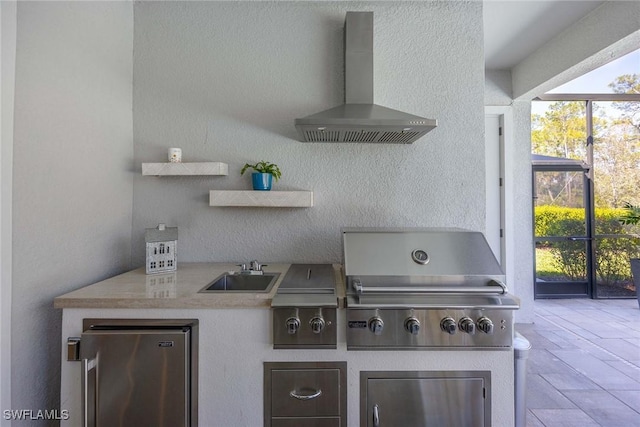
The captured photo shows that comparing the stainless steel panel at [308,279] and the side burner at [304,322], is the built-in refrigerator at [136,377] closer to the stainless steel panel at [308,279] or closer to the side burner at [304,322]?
the side burner at [304,322]

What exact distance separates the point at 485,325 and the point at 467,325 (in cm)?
8

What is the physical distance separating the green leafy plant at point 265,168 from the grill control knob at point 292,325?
106 centimetres

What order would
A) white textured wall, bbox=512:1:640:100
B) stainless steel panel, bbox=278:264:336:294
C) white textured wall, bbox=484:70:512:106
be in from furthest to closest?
white textured wall, bbox=484:70:512:106
white textured wall, bbox=512:1:640:100
stainless steel panel, bbox=278:264:336:294

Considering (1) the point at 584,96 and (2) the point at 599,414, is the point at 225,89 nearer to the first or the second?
(2) the point at 599,414

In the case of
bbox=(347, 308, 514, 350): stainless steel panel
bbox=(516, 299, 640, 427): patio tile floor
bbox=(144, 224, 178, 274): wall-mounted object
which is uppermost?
bbox=(144, 224, 178, 274): wall-mounted object

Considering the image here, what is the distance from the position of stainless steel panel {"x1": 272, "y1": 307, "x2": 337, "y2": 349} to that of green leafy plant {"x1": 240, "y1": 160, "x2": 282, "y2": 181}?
102cm

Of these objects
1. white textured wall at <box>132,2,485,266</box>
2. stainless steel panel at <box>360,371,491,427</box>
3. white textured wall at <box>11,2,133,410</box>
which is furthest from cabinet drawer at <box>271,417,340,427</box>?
white textured wall at <box>11,2,133,410</box>

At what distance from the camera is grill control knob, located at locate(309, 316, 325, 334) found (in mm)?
1303

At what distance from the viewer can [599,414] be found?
201cm

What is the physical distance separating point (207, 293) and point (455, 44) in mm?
2269

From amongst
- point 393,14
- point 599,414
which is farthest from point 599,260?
point 393,14

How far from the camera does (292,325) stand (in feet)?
4.28

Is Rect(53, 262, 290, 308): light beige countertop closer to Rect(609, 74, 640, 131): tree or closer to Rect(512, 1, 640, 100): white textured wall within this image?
Rect(512, 1, 640, 100): white textured wall

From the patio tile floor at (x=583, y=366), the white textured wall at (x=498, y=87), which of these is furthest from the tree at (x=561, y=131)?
the patio tile floor at (x=583, y=366)
